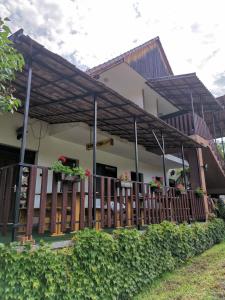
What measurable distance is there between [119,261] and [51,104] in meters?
3.45

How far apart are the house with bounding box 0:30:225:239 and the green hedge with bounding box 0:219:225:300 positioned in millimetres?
363

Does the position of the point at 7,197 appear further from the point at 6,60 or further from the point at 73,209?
the point at 6,60

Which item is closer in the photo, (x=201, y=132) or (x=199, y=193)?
(x=199, y=193)

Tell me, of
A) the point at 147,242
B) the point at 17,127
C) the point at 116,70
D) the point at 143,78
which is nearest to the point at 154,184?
the point at 147,242

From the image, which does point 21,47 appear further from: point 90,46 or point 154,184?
point 90,46

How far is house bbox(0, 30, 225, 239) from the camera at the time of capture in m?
3.59

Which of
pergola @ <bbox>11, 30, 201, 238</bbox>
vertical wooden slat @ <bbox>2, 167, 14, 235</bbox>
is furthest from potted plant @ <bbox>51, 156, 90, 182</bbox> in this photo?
vertical wooden slat @ <bbox>2, 167, 14, 235</bbox>

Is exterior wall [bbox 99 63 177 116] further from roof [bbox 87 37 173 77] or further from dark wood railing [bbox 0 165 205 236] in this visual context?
dark wood railing [bbox 0 165 205 236]

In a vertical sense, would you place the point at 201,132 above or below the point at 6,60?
above

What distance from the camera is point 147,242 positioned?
476 centimetres

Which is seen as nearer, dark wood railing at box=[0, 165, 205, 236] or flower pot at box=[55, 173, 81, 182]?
dark wood railing at box=[0, 165, 205, 236]

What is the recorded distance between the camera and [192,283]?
4.82 meters

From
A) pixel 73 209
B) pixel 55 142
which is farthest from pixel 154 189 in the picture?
pixel 55 142

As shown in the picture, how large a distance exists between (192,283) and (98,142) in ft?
15.1
